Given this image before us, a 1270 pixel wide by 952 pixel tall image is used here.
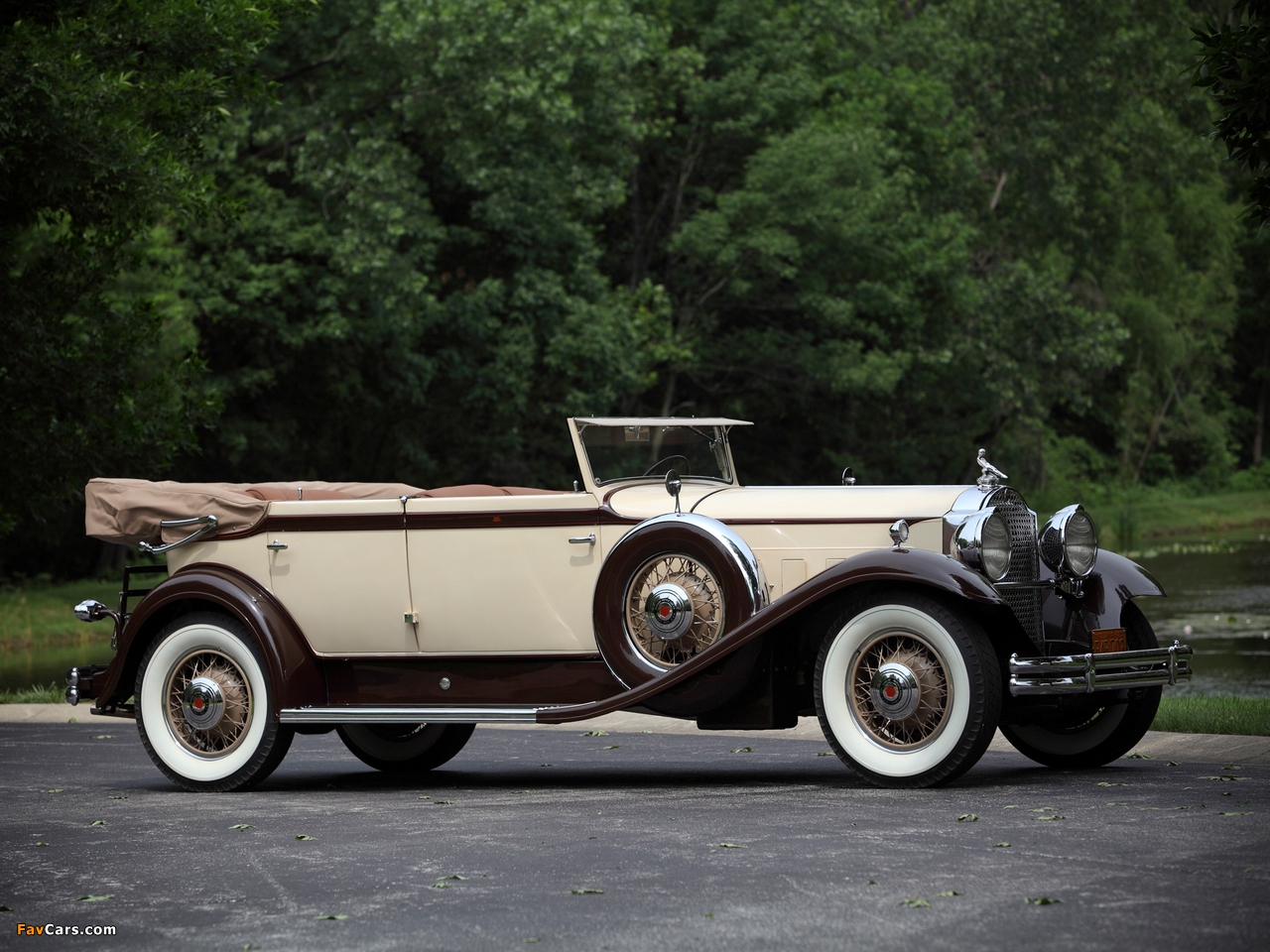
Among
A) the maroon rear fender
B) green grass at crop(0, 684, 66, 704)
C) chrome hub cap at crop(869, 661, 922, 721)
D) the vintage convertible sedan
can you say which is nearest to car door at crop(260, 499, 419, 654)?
the vintage convertible sedan

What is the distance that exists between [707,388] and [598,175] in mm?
7199

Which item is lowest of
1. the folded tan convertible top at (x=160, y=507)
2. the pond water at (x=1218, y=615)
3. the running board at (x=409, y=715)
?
the pond water at (x=1218, y=615)

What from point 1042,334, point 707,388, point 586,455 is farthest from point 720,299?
point 586,455

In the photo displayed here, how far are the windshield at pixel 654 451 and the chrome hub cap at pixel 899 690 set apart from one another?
5.99ft

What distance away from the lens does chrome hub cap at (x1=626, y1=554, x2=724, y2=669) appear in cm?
804

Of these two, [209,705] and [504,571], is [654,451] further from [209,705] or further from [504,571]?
[209,705]

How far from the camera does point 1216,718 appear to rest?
10.2 meters

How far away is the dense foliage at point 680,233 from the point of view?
2662cm

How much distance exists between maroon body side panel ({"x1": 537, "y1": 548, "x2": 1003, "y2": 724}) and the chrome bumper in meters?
0.35

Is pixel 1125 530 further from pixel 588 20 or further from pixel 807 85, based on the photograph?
pixel 588 20

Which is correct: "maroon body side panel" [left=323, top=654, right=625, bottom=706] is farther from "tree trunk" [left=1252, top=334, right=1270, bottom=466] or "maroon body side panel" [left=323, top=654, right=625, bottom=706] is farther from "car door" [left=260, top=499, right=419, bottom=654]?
"tree trunk" [left=1252, top=334, right=1270, bottom=466]

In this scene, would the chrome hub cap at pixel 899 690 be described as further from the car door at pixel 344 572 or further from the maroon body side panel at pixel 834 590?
the car door at pixel 344 572

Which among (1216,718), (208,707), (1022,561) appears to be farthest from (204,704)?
(1216,718)

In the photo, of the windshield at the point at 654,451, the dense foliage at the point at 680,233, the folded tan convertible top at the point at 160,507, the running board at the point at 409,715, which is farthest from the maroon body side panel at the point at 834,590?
the dense foliage at the point at 680,233
